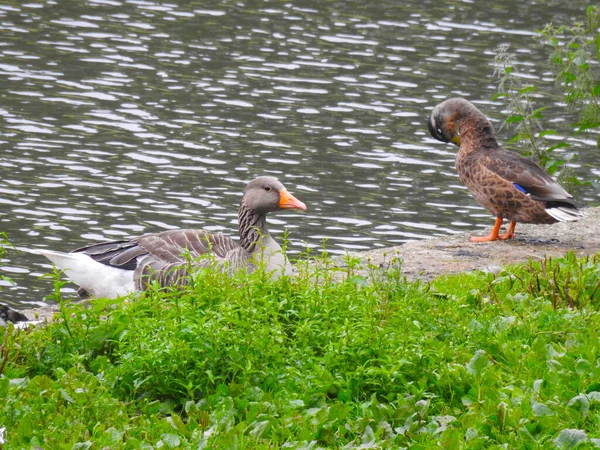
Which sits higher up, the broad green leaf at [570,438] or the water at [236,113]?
the broad green leaf at [570,438]

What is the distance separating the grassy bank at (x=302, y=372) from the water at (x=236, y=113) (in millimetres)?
3375

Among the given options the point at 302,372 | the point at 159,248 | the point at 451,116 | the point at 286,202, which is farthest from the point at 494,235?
the point at 302,372

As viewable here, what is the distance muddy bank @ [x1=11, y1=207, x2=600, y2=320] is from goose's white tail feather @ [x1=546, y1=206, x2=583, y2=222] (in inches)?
13.0

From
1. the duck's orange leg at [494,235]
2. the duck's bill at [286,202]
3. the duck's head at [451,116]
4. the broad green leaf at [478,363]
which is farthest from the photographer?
the duck's head at [451,116]

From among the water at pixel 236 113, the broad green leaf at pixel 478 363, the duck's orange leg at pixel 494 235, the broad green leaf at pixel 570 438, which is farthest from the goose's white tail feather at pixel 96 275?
the broad green leaf at pixel 570 438

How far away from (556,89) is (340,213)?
782 centimetres

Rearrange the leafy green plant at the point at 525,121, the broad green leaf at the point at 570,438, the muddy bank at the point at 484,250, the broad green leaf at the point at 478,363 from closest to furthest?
1. the broad green leaf at the point at 570,438
2. the broad green leaf at the point at 478,363
3. the muddy bank at the point at 484,250
4. the leafy green plant at the point at 525,121

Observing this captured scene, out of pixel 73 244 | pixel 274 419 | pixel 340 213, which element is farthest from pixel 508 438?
pixel 340 213

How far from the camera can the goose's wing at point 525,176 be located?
36.1 feet

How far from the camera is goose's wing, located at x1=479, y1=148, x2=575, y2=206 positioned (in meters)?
11.0

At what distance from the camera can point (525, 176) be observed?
11.1 metres

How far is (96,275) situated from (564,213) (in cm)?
471

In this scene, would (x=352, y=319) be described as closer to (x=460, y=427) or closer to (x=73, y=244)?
(x=460, y=427)

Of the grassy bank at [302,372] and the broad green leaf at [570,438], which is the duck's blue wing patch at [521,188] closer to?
the grassy bank at [302,372]
